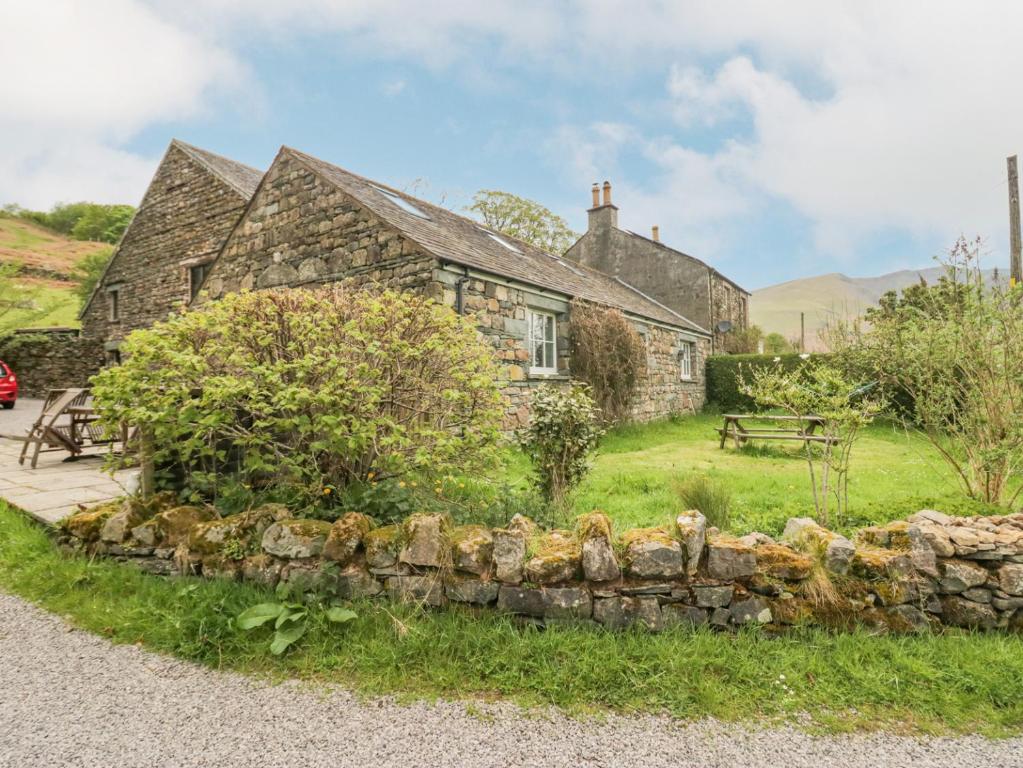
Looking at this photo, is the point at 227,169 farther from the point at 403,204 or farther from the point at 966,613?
the point at 966,613

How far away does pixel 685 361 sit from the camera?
1752cm

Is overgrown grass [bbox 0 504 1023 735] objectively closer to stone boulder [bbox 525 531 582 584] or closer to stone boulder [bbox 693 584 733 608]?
stone boulder [bbox 693 584 733 608]

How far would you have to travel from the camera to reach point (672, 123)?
12.0 meters

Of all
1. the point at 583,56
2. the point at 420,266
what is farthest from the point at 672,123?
the point at 420,266

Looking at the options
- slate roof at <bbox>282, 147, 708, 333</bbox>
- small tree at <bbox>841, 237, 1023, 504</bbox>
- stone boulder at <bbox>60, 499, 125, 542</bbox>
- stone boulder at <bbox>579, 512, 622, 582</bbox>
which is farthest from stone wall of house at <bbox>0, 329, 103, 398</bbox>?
small tree at <bbox>841, 237, 1023, 504</bbox>

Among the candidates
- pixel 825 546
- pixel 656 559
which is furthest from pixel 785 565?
pixel 656 559

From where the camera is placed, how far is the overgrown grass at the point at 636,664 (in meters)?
→ 2.39

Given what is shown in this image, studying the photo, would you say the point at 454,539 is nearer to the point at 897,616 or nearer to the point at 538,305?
the point at 897,616

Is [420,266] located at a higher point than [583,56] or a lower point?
lower

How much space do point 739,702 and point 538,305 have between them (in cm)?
826

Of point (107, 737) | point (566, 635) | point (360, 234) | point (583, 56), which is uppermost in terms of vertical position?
point (583, 56)

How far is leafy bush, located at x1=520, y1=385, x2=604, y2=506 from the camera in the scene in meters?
4.78

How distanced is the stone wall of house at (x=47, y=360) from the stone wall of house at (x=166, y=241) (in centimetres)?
84

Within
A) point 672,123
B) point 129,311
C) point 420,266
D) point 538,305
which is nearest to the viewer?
point 420,266
